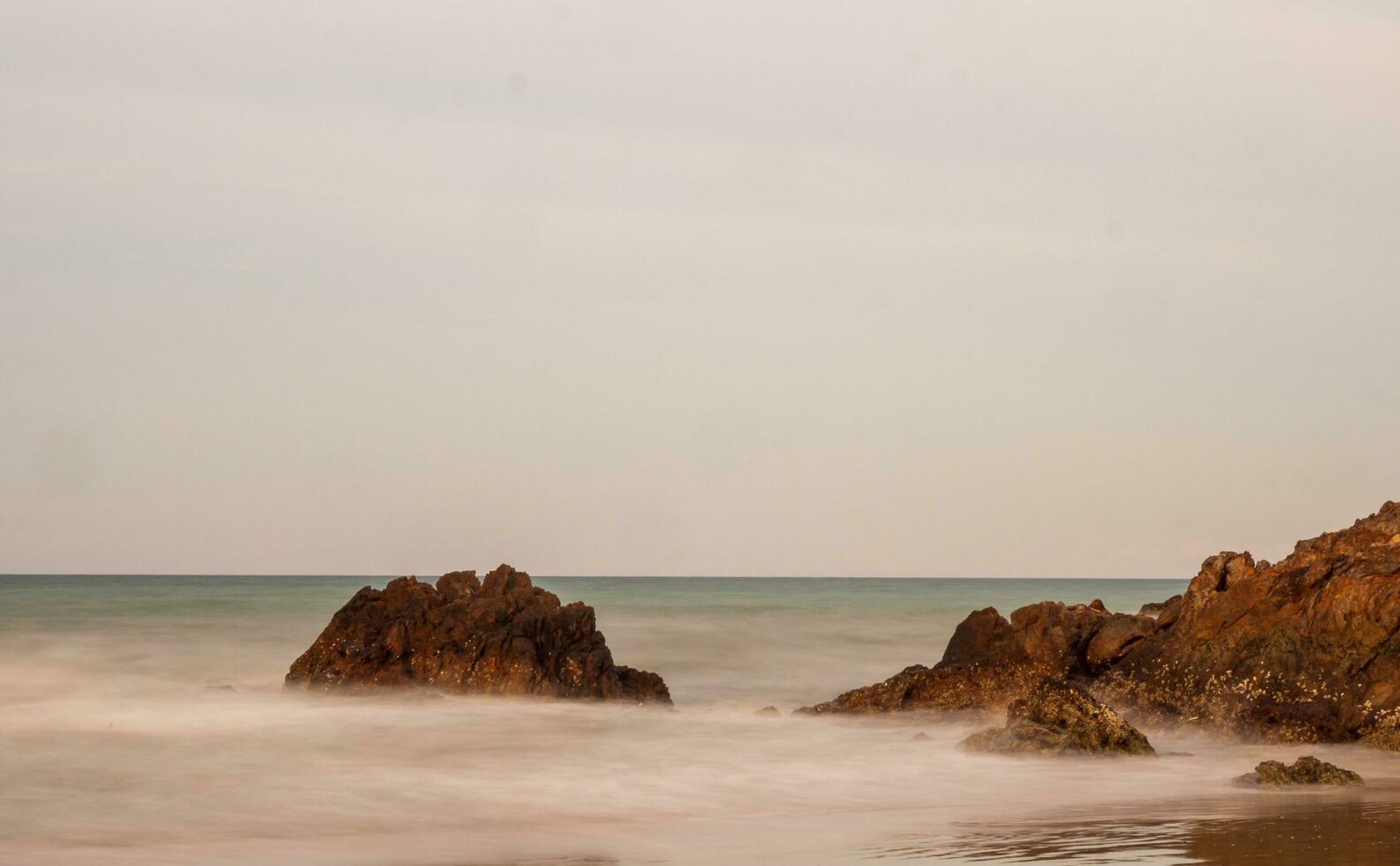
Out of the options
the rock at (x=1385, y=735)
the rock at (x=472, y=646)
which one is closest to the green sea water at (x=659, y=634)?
the rock at (x=472, y=646)

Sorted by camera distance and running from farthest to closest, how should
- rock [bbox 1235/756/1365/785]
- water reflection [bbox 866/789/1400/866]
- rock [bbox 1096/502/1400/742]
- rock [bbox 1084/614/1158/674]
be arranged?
rock [bbox 1084/614/1158/674] < rock [bbox 1096/502/1400/742] < rock [bbox 1235/756/1365/785] < water reflection [bbox 866/789/1400/866]

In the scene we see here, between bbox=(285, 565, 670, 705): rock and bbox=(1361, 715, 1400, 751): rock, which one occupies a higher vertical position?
bbox=(285, 565, 670, 705): rock

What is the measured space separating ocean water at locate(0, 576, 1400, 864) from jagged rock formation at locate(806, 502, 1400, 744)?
66 centimetres

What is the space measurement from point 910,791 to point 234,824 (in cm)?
633

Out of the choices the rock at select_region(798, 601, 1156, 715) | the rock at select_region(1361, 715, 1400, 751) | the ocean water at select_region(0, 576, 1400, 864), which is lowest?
the ocean water at select_region(0, 576, 1400, 864)

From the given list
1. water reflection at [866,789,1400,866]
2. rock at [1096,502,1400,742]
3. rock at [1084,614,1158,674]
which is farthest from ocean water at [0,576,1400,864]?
rock at [1084,614,1158,674]

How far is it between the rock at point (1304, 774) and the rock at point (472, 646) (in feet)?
33.0

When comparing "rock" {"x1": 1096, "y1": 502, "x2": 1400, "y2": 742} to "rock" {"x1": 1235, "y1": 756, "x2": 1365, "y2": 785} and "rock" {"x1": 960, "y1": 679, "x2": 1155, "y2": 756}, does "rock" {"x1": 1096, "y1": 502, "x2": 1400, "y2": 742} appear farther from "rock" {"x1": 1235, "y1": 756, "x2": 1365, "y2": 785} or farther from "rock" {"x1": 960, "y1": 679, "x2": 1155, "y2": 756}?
"rock" {"x1": 1235, "y1": 756, "x2": 1365, "y2": 785}

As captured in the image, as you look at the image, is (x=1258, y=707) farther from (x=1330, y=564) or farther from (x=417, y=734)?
(x=417, y=734)

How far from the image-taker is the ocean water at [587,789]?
11.1 metres

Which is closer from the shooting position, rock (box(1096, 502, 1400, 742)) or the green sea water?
rock (box(1096, 502, 1400, 742))

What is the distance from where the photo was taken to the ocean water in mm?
11141

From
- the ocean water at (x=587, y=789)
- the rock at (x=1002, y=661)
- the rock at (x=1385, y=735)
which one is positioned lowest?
the ocean water at (x=587, y=789)

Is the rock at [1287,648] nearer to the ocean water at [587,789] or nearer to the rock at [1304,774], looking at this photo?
the ocean water at [587,789]
